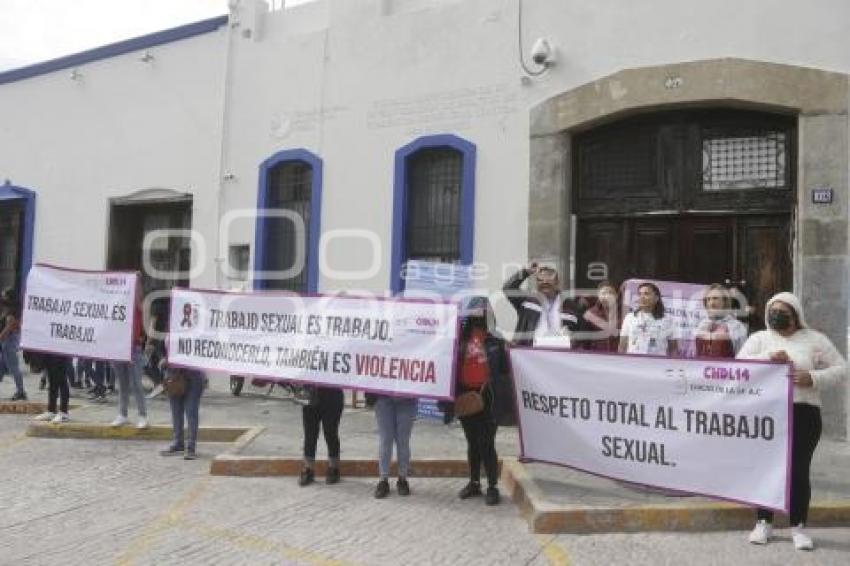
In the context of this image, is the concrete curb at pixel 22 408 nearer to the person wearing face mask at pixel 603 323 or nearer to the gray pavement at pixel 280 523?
the gray pavement at pixel 280 523

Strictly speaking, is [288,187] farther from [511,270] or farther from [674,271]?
[674,271]

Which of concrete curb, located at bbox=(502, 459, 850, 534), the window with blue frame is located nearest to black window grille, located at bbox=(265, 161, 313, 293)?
the window with blue frame

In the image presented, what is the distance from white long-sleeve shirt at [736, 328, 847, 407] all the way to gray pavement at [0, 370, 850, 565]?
1050 mm

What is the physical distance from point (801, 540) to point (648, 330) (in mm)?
1982

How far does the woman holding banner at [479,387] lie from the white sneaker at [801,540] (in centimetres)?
217

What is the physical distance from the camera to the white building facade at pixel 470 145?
8.79m

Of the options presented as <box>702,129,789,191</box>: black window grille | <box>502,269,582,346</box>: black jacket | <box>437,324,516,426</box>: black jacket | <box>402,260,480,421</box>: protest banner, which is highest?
<box>702,129,789,191</box>: black window grille

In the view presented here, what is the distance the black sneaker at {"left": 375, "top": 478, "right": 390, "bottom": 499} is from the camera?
21.4 ft

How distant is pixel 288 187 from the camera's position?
12.7 metres

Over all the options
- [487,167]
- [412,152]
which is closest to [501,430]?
[487,167]

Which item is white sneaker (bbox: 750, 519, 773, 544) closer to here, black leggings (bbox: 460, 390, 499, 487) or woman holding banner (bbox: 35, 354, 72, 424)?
black leggings (bbox: 460, 390, 499, 487)

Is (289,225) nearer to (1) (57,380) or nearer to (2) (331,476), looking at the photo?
(1) (57,380)

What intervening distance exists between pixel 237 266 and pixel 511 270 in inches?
198

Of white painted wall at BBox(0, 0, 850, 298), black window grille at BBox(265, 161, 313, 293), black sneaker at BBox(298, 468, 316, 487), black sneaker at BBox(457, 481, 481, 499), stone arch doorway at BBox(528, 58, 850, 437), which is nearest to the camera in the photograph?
black sneaker at BBox(457, 481, 481, 499)
